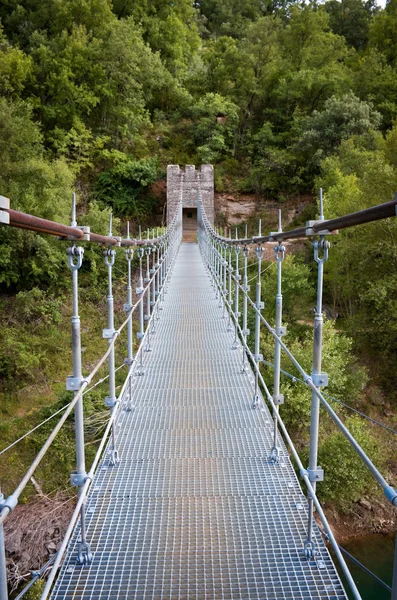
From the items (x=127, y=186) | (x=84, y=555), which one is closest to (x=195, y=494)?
(x=84, y=555)

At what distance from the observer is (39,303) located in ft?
36.3

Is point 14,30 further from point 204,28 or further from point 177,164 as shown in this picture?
point 204,28

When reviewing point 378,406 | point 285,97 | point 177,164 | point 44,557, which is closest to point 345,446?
point 378,406

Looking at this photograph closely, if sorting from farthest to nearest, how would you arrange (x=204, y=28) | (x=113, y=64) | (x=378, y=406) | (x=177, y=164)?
(x=204, y=28) < (x=177, y=164) < (x=113, y=64) < (x=378, y=406)

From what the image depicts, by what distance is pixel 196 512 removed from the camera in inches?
74.4

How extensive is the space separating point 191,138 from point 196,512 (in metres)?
19.1

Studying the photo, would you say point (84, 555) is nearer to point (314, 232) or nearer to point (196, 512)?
point (196, 512)

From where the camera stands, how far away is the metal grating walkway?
1510 millimetres

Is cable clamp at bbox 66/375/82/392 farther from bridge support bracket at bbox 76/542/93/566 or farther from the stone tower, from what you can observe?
the stone tower

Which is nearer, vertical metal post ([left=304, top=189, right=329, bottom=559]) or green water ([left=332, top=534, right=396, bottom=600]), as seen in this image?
vertical metal post ([left=304, top=189, right=329, bottom=559])

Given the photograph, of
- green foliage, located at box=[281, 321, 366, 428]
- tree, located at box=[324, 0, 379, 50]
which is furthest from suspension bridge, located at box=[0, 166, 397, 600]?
tree, located at box=[324, 0, 379, 50]

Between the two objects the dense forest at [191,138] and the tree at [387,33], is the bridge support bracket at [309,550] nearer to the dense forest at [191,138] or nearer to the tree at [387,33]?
the dense forest at [191,138]

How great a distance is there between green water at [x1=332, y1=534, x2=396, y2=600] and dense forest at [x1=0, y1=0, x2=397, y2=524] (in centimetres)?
69

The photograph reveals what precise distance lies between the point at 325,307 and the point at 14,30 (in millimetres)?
16855
